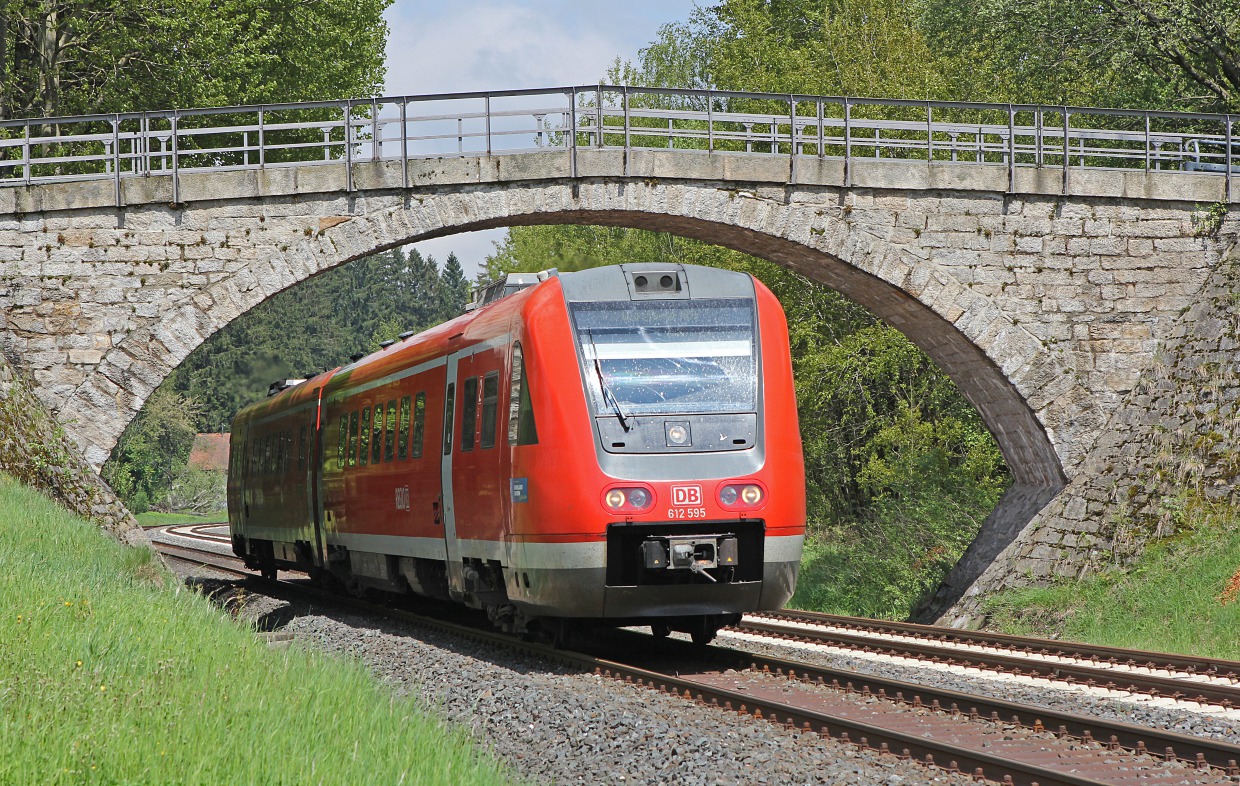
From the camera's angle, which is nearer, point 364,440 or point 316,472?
point 364,440

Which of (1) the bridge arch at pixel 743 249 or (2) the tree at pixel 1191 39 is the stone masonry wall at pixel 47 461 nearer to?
(1) the bridge arch at pixel 743 249

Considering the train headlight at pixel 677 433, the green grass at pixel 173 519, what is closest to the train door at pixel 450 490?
the train headlight at pixel 677 433

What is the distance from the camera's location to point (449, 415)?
12.3 metres

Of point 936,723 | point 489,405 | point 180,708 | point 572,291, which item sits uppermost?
point 572,291

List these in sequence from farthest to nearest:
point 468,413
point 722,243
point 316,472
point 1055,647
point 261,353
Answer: point 261,353 → point 722,243 → point 316,472 → point 1055,647 → point 468,413

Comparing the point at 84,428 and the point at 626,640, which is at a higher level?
the point at 84,428

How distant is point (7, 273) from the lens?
16250 millimetres

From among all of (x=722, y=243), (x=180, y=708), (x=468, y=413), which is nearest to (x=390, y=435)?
(x=468, y=413)

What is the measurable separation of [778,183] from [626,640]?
7218 millimetres

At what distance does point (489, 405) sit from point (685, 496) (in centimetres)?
213

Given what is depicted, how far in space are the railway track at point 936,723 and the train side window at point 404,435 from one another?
3.13m

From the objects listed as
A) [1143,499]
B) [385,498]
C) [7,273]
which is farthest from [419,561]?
→ [1143,499]

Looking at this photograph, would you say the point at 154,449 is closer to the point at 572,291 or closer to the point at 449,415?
the point at 449,415

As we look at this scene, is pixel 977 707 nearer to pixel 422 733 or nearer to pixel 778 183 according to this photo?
pixel 422 733
